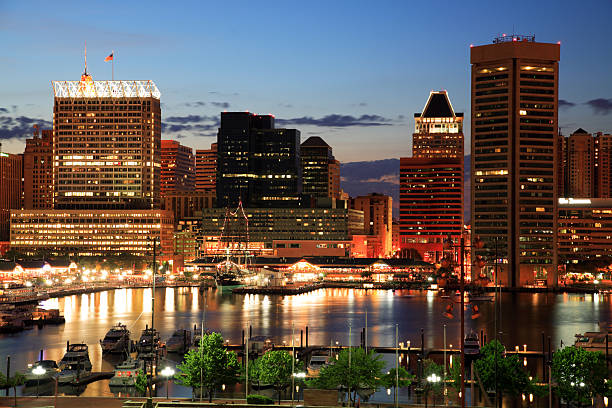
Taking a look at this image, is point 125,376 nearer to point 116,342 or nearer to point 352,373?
point 116,342

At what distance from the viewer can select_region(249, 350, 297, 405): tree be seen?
53.4 meters

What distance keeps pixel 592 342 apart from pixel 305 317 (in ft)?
136

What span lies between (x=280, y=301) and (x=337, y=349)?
7207 cm

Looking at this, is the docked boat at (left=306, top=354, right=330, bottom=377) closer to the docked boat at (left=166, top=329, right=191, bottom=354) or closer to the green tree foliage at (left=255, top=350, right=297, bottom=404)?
the green tree foliage at (left=255, top=350, right=297, bottom=404)

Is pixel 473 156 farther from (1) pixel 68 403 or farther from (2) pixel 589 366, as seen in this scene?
(1) pixel 68 403

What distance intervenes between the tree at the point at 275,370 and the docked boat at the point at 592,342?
34.4m

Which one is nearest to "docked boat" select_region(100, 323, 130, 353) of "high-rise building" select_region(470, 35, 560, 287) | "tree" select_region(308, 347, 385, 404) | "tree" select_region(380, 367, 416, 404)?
"tree" select_region(380, 367, 416, 404)

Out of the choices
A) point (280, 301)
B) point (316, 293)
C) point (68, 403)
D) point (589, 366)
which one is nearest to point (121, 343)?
point (68, 403)

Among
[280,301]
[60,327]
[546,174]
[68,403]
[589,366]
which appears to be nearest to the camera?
[68,403]

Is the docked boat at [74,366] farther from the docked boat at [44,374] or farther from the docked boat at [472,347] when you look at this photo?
the docked boat at [472,347]

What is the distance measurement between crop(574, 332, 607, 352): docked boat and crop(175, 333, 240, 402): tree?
40052mm

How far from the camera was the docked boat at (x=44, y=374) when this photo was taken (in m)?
60.7

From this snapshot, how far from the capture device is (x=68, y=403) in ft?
130

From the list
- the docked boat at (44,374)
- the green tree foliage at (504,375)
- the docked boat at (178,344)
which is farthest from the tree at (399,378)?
the docked boat at (178,344)
